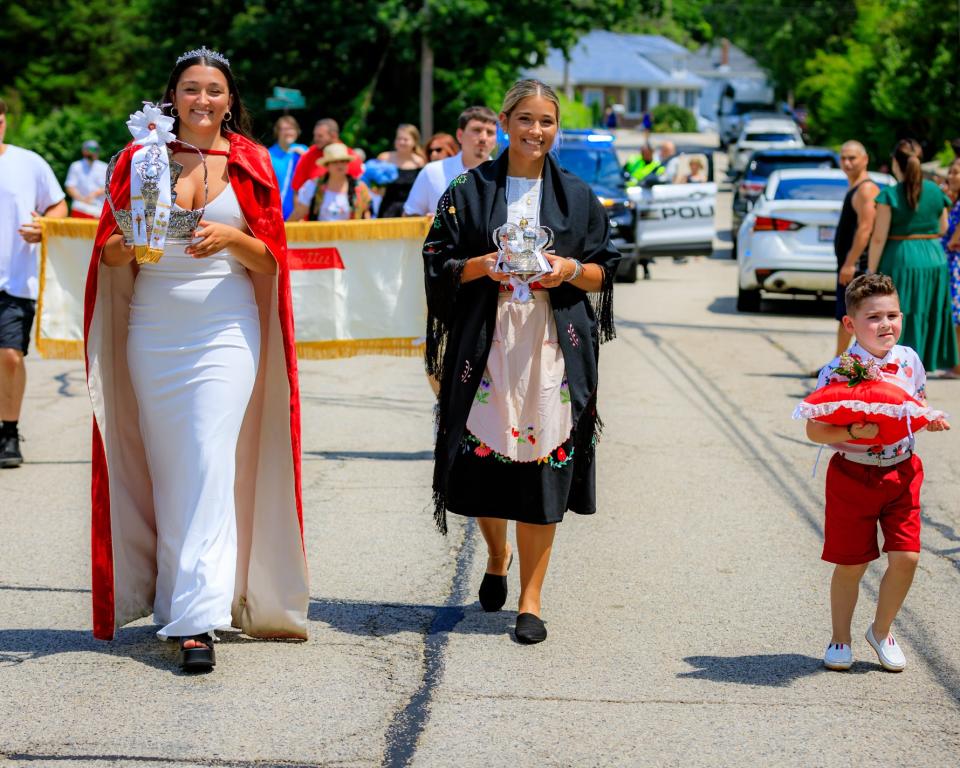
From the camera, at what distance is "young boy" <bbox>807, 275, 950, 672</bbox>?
4992 millimetres

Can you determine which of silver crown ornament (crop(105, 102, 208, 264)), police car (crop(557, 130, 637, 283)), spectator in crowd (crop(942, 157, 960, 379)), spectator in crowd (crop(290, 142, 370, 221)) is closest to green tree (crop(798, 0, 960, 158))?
police car (crop(557, 130, 637, 283))

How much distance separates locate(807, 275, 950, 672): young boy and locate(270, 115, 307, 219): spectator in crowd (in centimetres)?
649

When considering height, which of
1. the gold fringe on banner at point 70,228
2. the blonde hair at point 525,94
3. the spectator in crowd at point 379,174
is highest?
the blonde hair at point 525,94

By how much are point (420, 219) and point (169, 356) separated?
3.80m

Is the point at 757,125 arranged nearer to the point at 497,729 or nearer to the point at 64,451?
the point at 64,451

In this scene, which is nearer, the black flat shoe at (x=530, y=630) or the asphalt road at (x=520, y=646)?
the asphalt road at (x=520, y=646)

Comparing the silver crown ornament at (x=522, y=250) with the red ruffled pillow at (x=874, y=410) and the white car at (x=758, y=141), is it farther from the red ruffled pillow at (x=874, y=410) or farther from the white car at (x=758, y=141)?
the white car at (x=758, y=141)

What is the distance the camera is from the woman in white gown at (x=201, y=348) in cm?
508

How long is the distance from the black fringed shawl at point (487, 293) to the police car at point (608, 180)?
43.4ft

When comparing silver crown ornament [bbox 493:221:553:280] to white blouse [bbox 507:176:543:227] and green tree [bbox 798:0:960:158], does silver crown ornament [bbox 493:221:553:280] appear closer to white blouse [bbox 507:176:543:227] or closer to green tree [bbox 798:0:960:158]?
white blouse [bbox 507:176:543:227]

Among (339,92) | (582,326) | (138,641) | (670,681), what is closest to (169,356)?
(138,641)

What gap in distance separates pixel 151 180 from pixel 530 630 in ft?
6.69

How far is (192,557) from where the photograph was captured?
5.09 metres

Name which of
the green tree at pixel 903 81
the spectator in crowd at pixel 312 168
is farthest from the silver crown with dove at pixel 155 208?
the green tree at pixel 903 81
